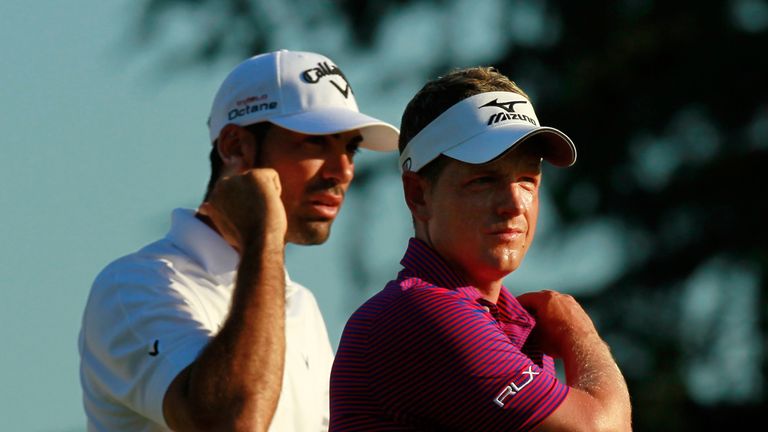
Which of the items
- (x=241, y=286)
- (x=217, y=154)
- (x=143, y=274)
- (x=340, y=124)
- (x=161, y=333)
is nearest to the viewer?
(x=241, y=286)

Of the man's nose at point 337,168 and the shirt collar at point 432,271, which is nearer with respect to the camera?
the shirt collar at point 432,271

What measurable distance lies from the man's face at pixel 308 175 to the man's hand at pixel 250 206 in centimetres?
29

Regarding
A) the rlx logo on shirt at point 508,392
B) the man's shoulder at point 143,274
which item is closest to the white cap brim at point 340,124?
the man's shoulder at point 143,274

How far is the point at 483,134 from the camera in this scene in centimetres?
379

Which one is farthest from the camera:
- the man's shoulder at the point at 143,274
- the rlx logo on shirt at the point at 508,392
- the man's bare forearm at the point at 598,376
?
the man's shoulder at the point at 143,274

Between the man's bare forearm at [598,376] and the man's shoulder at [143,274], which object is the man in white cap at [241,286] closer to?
the man's shoulder at [143,274]

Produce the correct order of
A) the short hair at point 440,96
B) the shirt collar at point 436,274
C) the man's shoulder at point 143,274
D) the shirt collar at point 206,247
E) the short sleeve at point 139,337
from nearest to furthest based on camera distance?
the shirt collar at point 436,274, the short hair at point 440,96, the short sleeve at point 139,337, the man's shoulder at point 143,274, the shirt collar at point 206,247

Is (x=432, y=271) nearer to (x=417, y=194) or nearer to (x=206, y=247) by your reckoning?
(x=417, y=194)

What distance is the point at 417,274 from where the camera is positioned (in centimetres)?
378

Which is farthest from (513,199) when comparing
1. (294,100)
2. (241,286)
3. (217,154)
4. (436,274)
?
(217,154)

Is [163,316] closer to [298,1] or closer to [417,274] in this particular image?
[417,274]

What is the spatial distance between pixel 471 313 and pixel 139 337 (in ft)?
3.32

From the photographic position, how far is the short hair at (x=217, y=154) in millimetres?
4906

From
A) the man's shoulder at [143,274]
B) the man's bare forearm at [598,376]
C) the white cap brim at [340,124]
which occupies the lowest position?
the man's bare forearm at [598,376]
